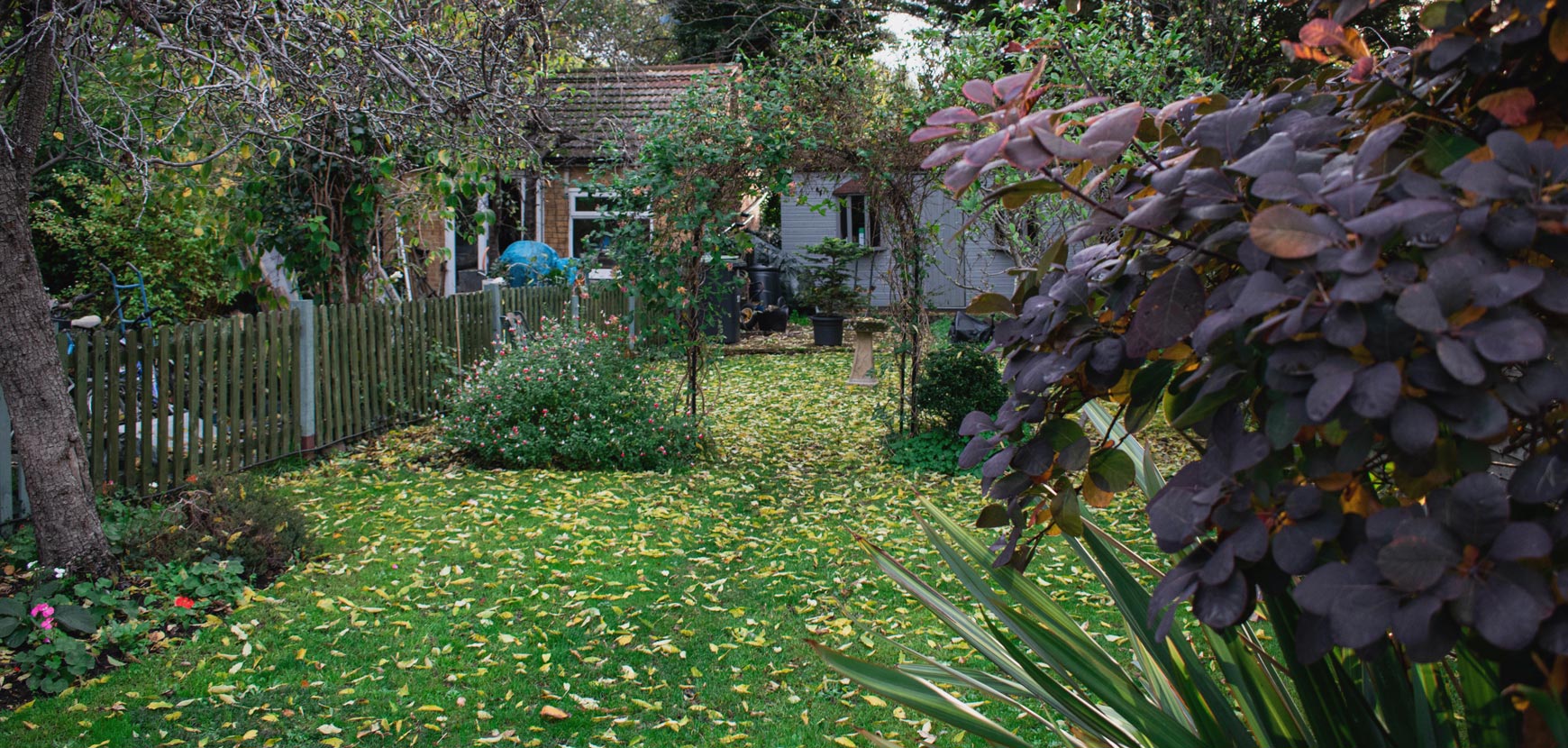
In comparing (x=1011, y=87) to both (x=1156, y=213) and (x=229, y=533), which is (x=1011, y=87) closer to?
(x=1156, y=213)

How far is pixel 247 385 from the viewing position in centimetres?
719

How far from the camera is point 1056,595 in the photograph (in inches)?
200

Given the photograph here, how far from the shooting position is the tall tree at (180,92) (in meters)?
4.59

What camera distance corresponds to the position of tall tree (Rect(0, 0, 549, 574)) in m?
4.59

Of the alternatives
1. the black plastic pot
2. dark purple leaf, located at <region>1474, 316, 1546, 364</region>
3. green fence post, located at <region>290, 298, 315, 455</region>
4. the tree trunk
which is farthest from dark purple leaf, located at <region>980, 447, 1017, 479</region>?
the black plastic pot

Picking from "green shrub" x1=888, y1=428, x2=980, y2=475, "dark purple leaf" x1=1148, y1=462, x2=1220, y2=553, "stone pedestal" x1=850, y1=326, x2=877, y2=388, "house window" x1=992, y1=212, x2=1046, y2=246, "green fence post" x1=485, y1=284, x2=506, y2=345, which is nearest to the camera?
"dark purple leaf" x1=1148, y1=462, x2=1220, y2=553

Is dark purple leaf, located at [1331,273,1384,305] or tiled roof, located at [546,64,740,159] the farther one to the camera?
tiled roof, located at [546,64,740,159]

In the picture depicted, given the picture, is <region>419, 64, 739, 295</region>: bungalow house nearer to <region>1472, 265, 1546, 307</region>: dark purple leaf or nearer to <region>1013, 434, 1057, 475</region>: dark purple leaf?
<region>1013, 434, 1057, 475</region>: dark purple leaf

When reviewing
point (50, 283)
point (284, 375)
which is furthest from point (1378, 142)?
point (50, 283)

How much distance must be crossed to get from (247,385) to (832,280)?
1343 cm

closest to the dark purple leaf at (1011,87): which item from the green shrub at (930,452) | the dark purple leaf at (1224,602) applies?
the dark purple leaf at (1224,602)

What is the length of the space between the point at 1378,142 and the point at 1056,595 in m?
4.46

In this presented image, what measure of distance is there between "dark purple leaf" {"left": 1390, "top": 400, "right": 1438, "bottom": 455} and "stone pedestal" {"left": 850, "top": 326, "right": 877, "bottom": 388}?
11.6 metres

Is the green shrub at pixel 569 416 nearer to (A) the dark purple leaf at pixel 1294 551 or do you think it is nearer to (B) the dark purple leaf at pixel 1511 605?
(A) the dark purple leaf at pixel 1294 551
